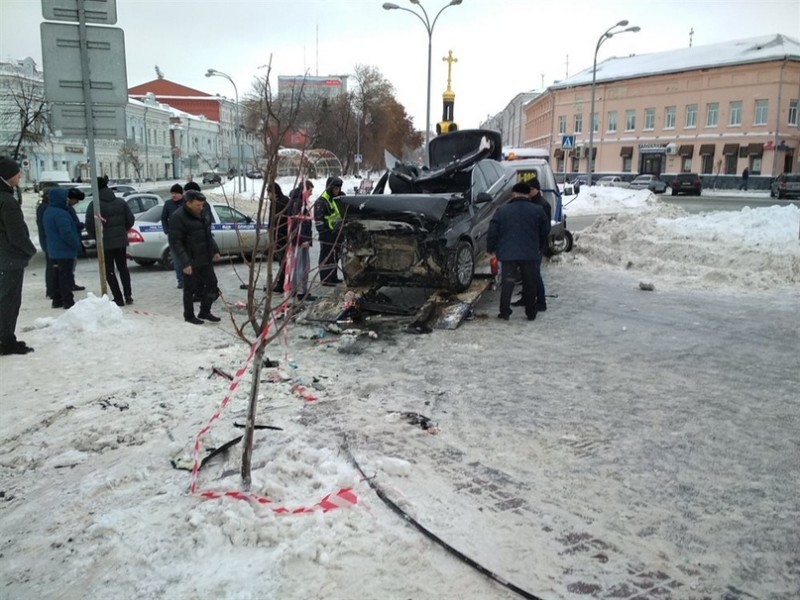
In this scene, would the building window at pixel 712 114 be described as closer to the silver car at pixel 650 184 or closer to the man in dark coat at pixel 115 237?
the silver car at pixel 650 184

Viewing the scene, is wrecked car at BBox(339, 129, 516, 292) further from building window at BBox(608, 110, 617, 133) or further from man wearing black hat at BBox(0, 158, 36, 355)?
building window at BBox(608, 110, 617, 133)

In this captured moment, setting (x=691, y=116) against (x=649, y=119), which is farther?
(x=649, y=119)

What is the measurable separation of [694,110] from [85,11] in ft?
185

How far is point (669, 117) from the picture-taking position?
5600cm

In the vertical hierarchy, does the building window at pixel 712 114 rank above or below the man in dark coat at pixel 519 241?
above

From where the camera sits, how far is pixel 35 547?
10.5 ft

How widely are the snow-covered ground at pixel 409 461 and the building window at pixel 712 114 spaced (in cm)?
5218

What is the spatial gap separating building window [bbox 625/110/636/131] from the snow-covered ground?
5580 cm

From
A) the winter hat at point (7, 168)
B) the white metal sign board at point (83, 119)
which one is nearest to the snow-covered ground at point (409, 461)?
the winter hat at point (7, 168)

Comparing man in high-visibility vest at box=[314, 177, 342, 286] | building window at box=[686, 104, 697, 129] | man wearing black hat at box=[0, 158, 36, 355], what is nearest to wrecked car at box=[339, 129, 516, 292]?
man in high-visibility vest at box=[314, 177, 342, 286]

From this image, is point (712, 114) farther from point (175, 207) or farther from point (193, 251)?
point (193, 251)

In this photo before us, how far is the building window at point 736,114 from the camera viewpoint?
51500mm

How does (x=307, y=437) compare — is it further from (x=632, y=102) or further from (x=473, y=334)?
(x=632, y=102)

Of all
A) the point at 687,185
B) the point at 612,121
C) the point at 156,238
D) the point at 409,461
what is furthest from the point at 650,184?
the point at 409,461
